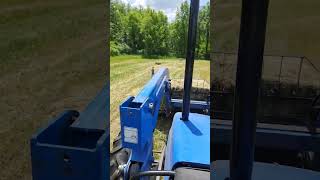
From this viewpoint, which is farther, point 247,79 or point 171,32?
point 171,32

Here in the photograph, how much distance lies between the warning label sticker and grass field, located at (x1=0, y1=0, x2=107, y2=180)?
3.77ft

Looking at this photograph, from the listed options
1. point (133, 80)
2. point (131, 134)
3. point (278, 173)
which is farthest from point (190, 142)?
point (133, 80)

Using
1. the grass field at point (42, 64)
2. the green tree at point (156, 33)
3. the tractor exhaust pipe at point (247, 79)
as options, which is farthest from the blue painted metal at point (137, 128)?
the green tree at point (156, 33)

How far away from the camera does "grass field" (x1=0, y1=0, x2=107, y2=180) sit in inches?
19.2

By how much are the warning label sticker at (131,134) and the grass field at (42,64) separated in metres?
1.15

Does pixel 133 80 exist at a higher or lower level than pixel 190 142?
lower

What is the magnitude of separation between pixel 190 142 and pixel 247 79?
0.96 metres

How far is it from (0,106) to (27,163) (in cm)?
9

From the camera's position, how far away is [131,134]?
5.52ft

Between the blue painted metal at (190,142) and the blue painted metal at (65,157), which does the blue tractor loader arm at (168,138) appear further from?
the blue painted metal at (65,157)

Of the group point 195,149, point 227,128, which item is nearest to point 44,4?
point 227,128

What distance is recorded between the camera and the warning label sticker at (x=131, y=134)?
1671 mm

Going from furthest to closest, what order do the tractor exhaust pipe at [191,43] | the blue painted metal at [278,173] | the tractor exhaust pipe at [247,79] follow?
the tractor exhaust pipe at [191,43]
the blue painted metal at [278,173]
the tractor exhaust pipe at [247,79]

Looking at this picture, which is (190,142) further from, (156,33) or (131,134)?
(156,33)
